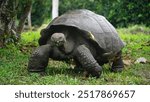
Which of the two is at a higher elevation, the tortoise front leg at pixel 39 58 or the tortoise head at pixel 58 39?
the tortoise head at pixel 58 39

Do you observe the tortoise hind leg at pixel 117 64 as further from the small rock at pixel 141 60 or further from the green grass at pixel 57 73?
the small rock at pixel 141 60

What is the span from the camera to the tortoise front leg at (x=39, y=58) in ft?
19.6

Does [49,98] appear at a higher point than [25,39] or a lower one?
higher

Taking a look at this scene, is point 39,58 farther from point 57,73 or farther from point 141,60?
point 141,60

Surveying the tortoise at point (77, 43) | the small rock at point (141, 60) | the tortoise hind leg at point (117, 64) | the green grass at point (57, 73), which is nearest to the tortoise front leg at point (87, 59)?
the tortoise at point (77, 43)

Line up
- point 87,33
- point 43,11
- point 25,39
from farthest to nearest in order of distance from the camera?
point 43,11 → point 25,39 → point 87,33

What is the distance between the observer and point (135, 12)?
34.4 feet

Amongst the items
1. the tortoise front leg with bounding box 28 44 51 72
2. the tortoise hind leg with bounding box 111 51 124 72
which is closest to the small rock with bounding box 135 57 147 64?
the tortoise hind leg with bounding box 111 51 124 72

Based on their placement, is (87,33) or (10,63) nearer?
(87,33)

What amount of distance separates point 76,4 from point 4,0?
55.5 feet

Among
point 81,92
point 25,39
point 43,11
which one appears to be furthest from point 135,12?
point 43,11

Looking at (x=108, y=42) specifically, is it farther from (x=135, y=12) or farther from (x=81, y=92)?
(x=135, y=12)

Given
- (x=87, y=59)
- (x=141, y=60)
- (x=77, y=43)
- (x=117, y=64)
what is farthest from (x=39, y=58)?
(x=141, y=60)

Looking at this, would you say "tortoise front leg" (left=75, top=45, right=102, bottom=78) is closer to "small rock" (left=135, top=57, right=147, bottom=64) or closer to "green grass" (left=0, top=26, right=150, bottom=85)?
"green grass" (left=0, top=26, right=150, bottom=85)
